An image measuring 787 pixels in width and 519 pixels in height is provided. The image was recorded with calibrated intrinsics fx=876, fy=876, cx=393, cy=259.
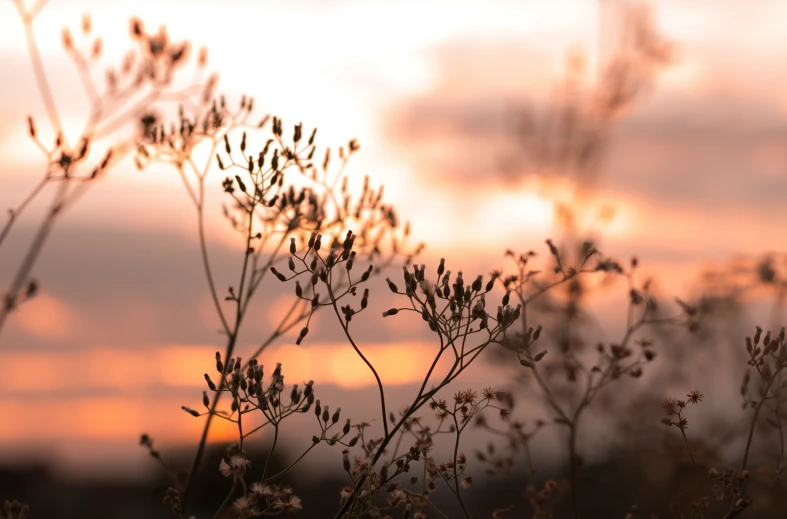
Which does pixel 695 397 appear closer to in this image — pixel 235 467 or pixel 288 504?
pixel 288 504

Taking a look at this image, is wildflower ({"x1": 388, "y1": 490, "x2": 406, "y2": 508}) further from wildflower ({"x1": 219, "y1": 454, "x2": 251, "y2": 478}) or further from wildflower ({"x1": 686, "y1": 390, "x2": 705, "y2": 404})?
wildflower ({"x1": 686, "y1": 390, "x2": 705, "y2": 404})

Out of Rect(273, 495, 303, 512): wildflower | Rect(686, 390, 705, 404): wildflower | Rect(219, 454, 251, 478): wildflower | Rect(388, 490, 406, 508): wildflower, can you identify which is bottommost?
Rect(273, 495, 303, 512): wildflower

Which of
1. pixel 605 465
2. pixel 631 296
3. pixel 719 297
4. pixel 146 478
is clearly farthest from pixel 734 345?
pixel 146 478

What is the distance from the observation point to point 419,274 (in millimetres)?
3543

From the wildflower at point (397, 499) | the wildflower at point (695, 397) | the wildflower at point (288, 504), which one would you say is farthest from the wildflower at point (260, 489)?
the wildflower at point (695, 397)

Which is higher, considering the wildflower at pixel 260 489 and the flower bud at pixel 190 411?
the flower bud at pixel 190 411

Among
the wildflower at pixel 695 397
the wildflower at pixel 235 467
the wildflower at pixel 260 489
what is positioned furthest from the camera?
the wildflower at pixel 695 397

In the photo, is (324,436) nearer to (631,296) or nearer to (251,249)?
(251,249)

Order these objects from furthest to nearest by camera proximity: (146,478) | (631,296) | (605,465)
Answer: (146,478) → (605,465) → (631,296)

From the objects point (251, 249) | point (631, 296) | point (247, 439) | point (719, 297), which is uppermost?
point (719, 297)

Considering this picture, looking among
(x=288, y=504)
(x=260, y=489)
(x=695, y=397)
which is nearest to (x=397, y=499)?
(x=288, y=504)

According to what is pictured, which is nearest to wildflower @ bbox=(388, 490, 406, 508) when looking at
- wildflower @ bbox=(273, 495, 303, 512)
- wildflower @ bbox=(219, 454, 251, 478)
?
wildflower @ bbox=(273, 495, 303, 512)

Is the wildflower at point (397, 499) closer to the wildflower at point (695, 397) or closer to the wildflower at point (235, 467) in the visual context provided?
the wildflower at point (235, 467)

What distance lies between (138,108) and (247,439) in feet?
9.16
